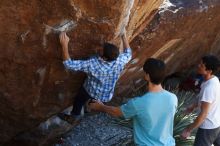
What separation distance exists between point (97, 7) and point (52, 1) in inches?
19.1

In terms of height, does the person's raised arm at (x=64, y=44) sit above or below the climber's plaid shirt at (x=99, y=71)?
above

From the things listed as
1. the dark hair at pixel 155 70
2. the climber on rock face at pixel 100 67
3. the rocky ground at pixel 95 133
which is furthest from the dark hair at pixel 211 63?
the rocky ground at pixel 95 133

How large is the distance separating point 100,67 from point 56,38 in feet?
1.93

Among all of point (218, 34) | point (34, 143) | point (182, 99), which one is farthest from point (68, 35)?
point (218, 34)

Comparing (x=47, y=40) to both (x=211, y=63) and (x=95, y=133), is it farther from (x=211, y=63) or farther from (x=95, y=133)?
(x=95, y=133)

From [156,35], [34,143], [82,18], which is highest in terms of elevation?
[82,18]

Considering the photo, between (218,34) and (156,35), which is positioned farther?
(218,34)

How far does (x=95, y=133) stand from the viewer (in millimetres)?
8547

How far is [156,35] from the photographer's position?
7.36m

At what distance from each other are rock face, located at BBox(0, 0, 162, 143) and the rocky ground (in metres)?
1.49

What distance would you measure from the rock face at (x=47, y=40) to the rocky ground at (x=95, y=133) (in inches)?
58.8

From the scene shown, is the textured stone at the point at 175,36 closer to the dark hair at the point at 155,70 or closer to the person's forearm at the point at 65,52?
the person's forearm at the point at 65,52

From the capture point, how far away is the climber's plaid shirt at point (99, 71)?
5.85 metres

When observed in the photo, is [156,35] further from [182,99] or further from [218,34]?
[218,34]
